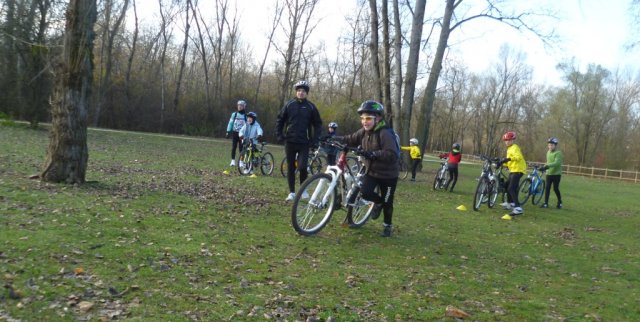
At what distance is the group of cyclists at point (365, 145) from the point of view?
700cm

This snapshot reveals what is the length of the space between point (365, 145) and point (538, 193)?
10.2 meters

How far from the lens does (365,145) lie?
Answer: 7219 mm

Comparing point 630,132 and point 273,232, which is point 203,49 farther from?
point 630,132

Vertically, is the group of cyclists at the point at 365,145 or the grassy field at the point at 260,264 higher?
the group of cyclists at the point at 365,145

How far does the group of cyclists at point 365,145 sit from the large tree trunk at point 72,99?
3349 millimetres

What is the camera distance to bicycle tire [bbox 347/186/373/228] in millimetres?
7211

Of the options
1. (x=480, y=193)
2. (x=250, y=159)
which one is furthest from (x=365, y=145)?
(x=250, y=159)

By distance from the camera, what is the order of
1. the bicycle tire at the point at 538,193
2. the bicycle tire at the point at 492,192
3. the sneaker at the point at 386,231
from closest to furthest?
the sneaker at the point at 386,231 < the bicycle tire at the point at 492,192 < the bicycle tire at the point at 538,193

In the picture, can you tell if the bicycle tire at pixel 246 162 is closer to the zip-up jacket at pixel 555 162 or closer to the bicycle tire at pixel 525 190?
the bicycle tire at pixel 525 190

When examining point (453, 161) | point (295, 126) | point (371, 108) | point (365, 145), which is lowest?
point (453, 161)

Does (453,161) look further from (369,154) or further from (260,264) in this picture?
(260,264)

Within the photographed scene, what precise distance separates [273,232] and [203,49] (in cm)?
4065

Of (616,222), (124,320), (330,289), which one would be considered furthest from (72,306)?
(616,222)

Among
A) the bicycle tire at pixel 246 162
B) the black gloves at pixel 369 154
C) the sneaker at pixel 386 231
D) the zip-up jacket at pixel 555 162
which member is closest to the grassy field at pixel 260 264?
the sneaker at pixel 386 231
